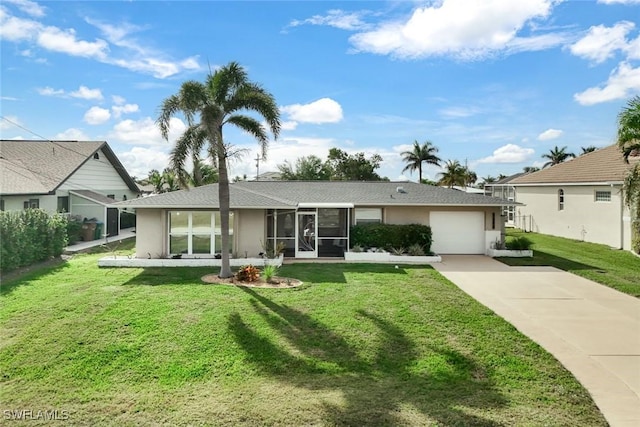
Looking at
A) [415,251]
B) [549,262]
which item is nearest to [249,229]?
[415,251]

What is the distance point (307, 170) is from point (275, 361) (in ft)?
158

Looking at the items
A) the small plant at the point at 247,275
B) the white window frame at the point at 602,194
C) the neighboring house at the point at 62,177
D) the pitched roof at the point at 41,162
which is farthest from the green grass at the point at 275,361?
the white window frame at the point at 602,194

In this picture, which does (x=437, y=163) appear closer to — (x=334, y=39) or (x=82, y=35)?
(x=334, y=39)

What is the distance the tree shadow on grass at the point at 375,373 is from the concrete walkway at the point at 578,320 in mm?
1834

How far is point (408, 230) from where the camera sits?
758 inches

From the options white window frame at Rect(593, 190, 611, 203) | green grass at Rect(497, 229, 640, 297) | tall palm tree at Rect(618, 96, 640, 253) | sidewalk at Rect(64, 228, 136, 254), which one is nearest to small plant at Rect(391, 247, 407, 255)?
green grass at Rect(497, 229, 640, 297)

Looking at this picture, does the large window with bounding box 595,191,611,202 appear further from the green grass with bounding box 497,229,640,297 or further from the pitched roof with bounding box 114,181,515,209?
the pitched roof with bounding box 114,181,515,209

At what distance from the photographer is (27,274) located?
14711 millimetres

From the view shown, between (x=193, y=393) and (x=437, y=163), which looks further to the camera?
(x=437, y=163)

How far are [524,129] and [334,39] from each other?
20.1 m

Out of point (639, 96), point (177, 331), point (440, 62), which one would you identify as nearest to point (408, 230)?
point (440, 62)

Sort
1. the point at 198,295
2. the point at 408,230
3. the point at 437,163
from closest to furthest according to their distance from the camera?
1. the point at 198,295
2. the point at 408,230
3. the point at 437,163

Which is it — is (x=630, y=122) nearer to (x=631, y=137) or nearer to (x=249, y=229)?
(x=631, y=137)

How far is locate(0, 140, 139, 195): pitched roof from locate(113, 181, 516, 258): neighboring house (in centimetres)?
798
